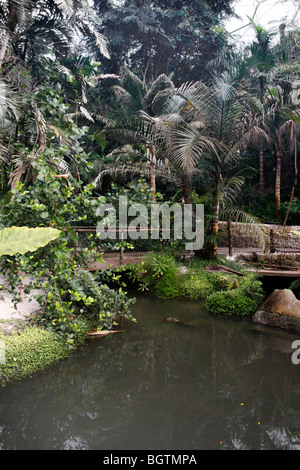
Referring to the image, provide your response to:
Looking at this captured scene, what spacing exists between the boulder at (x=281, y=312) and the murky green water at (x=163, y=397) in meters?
0.27

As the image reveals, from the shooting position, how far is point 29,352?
14.0 ft

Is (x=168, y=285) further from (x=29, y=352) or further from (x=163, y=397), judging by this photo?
(x=163, y=397)

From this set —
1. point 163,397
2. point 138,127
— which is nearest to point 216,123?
point 138,127

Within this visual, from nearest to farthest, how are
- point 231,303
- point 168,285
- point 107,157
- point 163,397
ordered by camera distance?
point 163,397 → point 231,303 → point 168,285 → point 107,157

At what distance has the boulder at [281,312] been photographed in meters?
5.52

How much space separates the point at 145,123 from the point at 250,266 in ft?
14.9

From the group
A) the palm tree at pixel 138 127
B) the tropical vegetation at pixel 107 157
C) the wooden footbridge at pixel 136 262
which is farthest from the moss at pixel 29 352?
the palm tree at pixel 138 127

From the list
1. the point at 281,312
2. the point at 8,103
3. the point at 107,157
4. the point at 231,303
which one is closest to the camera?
the point at 281,312

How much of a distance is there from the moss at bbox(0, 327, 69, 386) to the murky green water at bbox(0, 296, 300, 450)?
0.18 metres

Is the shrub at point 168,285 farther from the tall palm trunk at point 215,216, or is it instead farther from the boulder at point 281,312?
the boulder at point 281,312

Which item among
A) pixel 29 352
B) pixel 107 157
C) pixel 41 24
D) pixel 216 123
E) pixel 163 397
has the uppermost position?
pixel 41 24

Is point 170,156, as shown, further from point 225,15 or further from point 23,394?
point 225,15

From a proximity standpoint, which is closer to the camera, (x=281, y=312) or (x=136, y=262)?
(x=281, y=312)

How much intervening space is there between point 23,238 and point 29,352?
190 cm
